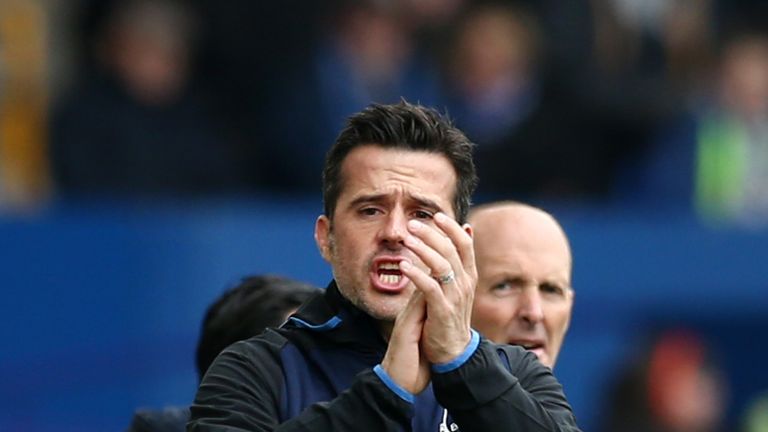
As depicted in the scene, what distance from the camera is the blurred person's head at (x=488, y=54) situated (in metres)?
10.4

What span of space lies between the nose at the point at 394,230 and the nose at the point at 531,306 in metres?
1.18

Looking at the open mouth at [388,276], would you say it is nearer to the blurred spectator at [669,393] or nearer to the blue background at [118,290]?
the blurred spectator at [669,393]

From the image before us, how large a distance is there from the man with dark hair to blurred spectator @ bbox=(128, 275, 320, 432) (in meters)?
1.13

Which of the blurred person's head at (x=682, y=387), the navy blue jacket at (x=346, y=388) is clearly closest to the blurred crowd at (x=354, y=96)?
the blurred person's head at (x=682, y=387)

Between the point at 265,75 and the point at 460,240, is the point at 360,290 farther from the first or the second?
the point at 265,75

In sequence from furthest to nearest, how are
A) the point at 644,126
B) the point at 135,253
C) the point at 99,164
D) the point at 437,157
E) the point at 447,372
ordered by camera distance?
the point at 644,126 → the point at 99,164 → the point at 135,253 → the point at 437,157 → the point at 447,372

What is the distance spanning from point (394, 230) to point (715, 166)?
21.6 feet

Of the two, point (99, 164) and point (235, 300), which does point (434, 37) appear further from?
point (235, 300)

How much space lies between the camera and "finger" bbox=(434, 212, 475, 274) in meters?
4.18

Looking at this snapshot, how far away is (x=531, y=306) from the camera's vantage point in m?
5.50

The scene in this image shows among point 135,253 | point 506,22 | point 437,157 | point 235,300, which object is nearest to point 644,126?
point 506,22

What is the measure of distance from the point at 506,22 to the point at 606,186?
1.07m

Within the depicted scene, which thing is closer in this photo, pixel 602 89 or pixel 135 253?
pixel 135 253

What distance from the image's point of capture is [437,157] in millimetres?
4504
